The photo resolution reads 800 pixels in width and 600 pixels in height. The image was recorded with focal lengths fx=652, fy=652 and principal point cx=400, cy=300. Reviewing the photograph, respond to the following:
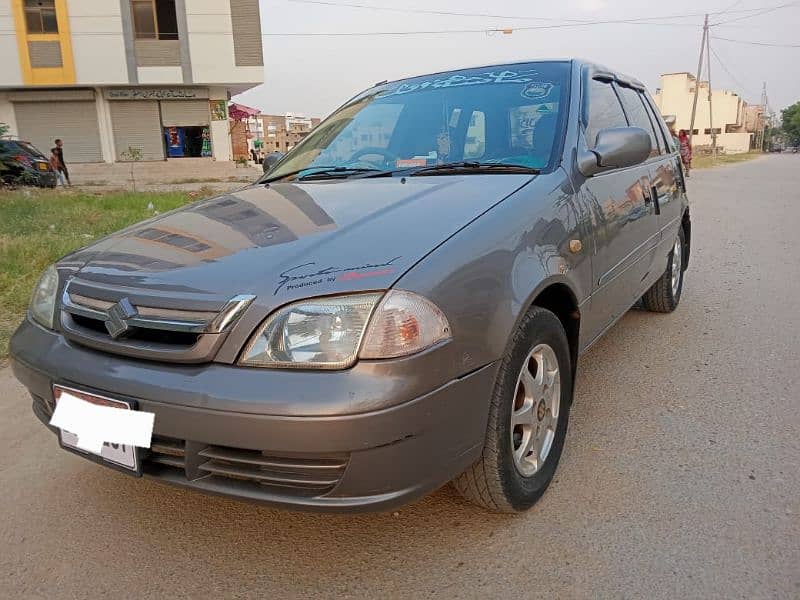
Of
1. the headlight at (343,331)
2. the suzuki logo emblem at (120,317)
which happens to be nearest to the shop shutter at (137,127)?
the suzuki logo emblem at (120,317)

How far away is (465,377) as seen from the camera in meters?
1.86

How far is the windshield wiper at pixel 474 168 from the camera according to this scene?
103 inches

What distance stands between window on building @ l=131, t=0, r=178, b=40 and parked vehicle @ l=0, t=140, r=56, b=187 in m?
10.9

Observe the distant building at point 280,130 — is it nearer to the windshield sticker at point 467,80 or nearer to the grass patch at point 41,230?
the grass patch at point 41,230

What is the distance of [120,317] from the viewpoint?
1911mm

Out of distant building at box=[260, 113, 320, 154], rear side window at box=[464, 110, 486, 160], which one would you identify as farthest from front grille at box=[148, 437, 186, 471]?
distant building at box=[260, 113, 320, 154]

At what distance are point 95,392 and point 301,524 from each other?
33.1 inches

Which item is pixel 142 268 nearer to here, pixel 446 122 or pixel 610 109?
pixel 446 122

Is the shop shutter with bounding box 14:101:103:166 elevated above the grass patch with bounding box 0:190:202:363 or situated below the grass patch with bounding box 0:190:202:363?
above

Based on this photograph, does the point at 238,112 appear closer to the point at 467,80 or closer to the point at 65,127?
the point at 65,127

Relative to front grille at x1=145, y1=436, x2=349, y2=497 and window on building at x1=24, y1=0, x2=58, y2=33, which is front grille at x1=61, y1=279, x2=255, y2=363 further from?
window on building at x1=24, y1=0, x2=58, y2=33

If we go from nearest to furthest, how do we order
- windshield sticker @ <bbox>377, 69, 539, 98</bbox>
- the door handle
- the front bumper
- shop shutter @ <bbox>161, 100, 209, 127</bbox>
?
the front bumper → windshield sticker @ <bbox>377, 69, 539, 98</bbox> → the door handle → shop shutter @ <bbox>161, 100, 209, 127</bbox>

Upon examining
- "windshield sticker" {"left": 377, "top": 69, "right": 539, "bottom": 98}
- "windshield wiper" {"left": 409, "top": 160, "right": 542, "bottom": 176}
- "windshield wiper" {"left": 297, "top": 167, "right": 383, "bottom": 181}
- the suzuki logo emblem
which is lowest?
the suzuki logo emblem

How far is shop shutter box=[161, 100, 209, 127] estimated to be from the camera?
27000 mm
